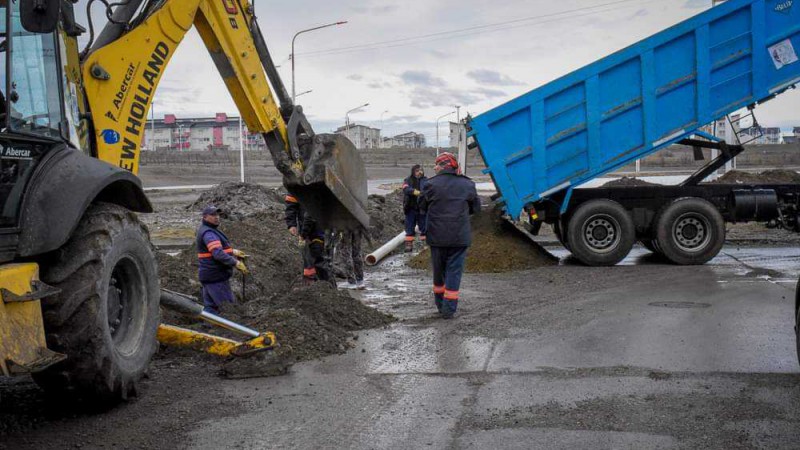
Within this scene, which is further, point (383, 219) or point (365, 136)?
point (365, 136)

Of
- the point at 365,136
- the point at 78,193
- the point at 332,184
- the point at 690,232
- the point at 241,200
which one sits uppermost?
the point at 365,136

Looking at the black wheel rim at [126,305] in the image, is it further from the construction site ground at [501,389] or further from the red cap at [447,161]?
the red cap at [447,161]

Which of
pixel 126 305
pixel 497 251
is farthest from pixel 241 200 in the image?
pixel 126 305

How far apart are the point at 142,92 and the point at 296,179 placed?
2.38 m

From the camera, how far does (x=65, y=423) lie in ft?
17.4

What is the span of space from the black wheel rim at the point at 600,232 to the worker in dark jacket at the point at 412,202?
3364 mm

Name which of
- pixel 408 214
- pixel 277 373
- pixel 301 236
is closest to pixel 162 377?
pixel 277 373

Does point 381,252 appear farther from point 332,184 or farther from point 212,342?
point 212,342

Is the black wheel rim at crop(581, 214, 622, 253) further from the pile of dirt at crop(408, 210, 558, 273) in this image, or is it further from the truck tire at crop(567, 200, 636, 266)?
the pile of dirt at crop(408, 210, 558, 273)

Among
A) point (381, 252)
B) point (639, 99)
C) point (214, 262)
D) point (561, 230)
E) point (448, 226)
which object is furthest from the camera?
point (381, 252)

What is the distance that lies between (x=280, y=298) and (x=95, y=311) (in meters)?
4.39

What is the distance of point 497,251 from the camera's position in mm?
13703

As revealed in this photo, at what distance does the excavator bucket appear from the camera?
862 centimetres

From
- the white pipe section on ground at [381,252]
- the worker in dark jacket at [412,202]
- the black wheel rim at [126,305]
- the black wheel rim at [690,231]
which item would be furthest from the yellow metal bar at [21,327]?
the worker in dark jacket at [412,202]
